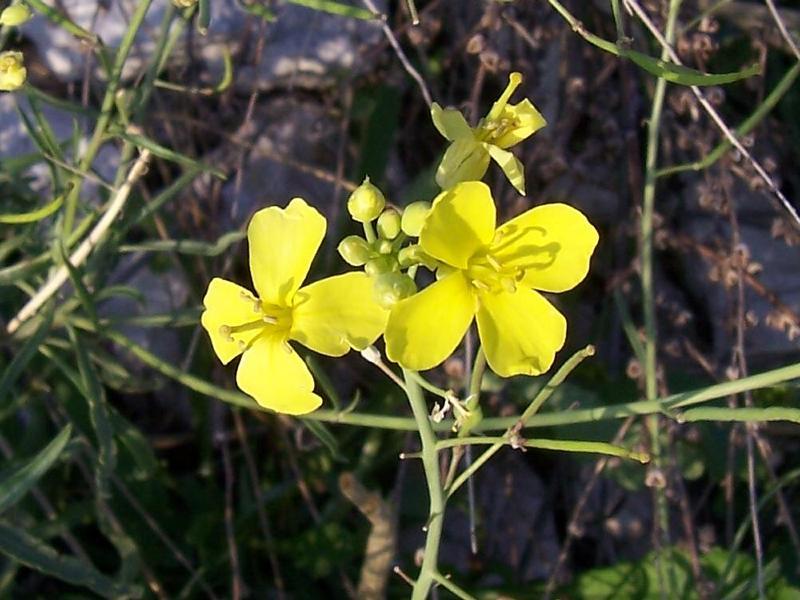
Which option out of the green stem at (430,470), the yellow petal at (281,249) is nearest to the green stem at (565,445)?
the green stem at (430,470)

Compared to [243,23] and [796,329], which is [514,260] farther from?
[243,23]

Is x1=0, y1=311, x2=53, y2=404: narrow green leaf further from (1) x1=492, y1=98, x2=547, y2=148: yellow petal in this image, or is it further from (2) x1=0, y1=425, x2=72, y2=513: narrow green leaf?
(1) x1=492, y1=98, x2=547, y2=148: yellow petal

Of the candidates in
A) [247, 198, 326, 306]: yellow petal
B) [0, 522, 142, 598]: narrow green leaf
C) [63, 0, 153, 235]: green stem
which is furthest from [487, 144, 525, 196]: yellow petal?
[0, 522, 142, 598]: narrow green leaf

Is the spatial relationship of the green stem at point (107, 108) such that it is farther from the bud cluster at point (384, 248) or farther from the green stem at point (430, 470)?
the green stem at point (430, 470)

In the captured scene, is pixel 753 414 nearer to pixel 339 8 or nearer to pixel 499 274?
pixel 499 274

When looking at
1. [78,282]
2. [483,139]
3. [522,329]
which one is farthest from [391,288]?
[78,282]

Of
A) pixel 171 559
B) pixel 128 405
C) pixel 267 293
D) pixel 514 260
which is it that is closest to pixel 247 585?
pixel 171 559
